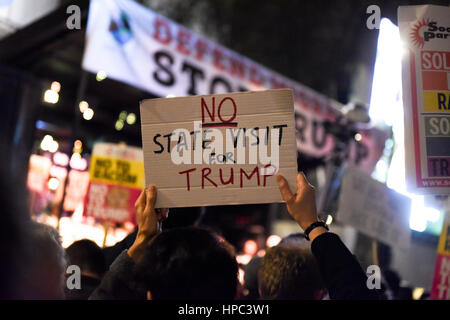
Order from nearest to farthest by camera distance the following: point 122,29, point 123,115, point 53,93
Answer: point 122,29
point 53,93
point 123,115

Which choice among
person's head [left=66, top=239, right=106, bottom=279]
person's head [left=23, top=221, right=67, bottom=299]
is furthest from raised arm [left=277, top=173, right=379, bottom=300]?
person's head [left=66, top=239, right=106, bottom=279]

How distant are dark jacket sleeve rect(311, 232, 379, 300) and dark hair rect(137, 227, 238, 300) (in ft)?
1.06

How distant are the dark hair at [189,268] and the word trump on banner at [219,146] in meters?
0.32

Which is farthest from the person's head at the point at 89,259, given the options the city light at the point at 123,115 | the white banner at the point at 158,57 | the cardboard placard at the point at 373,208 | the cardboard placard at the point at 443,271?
the city light at the point at 123,115

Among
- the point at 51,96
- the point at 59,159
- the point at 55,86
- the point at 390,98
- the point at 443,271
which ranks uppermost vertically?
the point at 55,86

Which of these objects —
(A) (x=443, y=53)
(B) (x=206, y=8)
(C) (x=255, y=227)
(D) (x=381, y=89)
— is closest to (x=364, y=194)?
(D) (x=381, y=89)

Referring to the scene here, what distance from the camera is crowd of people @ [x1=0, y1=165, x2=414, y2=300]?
48.8 inches

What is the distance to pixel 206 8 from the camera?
1146 cm

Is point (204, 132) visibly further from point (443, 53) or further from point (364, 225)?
point (364, 225)

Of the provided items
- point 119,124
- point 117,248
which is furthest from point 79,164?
point 117,248

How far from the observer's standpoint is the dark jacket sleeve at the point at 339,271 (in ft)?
5.06

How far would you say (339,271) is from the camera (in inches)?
61.5

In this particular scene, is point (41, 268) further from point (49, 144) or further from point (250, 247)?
point (250, 247)

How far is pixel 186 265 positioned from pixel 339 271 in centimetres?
54
